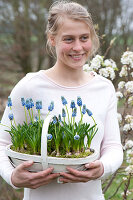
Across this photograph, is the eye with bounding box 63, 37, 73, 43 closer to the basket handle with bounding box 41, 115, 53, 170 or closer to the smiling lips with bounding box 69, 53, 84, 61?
the smiling lips with bounding box 69, 53, 84, 61

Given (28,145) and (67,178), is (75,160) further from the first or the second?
(28,145)

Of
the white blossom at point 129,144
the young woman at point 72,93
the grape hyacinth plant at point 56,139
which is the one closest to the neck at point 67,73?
the young woman at point 72,93

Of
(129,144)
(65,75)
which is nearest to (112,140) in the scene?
(65,75)

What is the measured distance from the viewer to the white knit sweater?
163cm

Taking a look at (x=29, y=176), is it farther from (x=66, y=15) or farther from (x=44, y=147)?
(x=66, y=15)

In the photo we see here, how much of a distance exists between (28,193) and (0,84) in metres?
7.00

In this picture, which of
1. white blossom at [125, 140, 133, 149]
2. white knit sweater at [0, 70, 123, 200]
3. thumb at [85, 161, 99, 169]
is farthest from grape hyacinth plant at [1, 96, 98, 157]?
white blossom at [125, 140, 133, 149]

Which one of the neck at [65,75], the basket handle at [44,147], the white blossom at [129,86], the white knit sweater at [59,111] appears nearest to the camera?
the basket handle at [44,147]

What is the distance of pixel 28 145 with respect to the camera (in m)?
1.51

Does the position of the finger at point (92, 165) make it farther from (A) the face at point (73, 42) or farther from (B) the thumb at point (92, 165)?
(A) the face at point (73, 42)

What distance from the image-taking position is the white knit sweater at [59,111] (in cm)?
163

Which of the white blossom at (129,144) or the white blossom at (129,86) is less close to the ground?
the white blossom at (129,86)

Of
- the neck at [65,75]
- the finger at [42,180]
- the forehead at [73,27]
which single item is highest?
the forehead at [73,27]

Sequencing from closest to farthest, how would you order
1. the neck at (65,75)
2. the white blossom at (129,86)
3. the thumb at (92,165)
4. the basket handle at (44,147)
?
the basket handle at (44,147), the thumb at (92,165), the neck at (65,75), the white blossom at (129,86)
